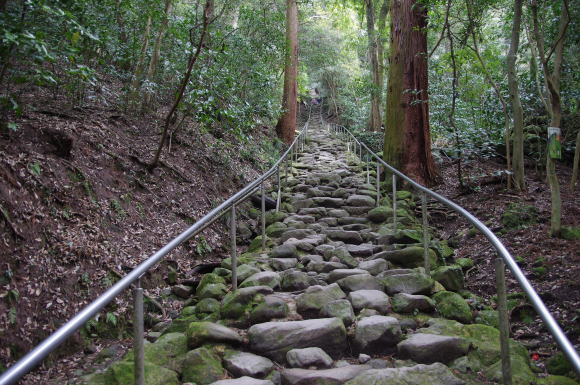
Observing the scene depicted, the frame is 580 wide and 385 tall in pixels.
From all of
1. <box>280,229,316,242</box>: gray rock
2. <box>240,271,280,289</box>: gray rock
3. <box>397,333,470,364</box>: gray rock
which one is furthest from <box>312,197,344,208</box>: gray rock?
<box>397,333,470,364</box>: gray rock

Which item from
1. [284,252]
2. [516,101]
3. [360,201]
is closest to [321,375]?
[284,252]

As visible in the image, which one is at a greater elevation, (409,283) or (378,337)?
(409,283)

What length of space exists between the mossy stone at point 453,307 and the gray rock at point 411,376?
1.02 metres

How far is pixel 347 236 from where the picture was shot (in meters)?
5.92

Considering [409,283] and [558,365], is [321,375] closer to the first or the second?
[558,365]

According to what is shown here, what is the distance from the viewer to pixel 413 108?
864cm

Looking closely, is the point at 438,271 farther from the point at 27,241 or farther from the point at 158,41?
the point at 158,41

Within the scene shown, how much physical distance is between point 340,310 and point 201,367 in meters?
1.17

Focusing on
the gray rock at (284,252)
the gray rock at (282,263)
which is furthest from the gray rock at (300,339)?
the gray rock at (284,252)

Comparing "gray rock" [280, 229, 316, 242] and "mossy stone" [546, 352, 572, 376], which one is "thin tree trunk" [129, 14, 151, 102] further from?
"mossy stone" [546, 352, 572, 376]

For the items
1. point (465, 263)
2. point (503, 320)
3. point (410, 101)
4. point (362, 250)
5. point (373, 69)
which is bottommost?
point (465, 263)

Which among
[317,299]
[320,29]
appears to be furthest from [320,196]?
[320,29]

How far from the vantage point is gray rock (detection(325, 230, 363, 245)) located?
5871mm

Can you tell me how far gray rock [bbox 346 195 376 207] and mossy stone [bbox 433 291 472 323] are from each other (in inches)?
147
